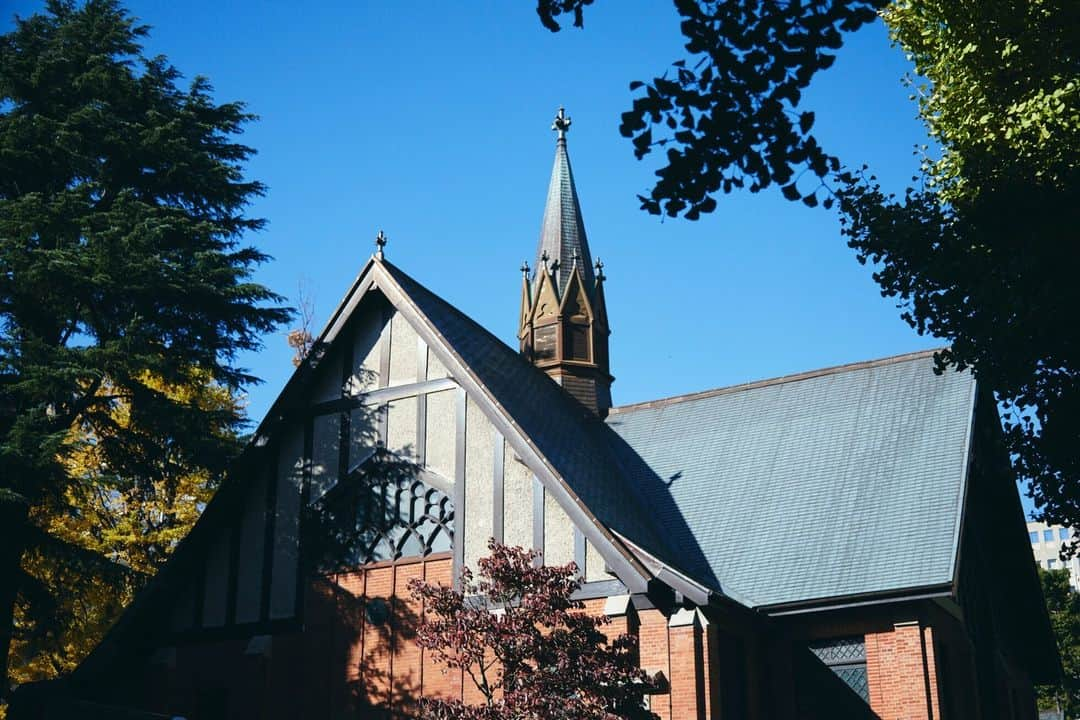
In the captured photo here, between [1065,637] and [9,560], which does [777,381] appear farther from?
[1065,637]

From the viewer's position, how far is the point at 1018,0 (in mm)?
18203

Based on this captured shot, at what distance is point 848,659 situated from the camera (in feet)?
63.0

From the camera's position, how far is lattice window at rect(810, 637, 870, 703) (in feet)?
62.2

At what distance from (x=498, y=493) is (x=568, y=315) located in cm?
971

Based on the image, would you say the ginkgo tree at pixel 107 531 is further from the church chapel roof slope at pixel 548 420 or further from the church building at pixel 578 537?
the church chapel roof slope at pixel 548 420

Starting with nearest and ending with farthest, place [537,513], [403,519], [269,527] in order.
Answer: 1. [537,513]
2. [403,519]
3. [269,527]

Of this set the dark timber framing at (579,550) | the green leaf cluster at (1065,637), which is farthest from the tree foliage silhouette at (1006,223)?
the green leaf cluster at (1065,637)

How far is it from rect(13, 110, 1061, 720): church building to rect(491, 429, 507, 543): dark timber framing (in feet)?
0.14

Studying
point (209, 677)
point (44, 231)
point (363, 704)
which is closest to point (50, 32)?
point (44, 231)

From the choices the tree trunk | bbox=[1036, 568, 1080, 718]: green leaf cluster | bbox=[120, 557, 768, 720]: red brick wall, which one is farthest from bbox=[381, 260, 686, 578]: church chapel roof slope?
bbox=[1036, 568, 1080, 718]: green leaf cluster

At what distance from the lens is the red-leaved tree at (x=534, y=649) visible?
49.3 feet

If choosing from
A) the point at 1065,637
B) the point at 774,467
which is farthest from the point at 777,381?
the point at 1065,637

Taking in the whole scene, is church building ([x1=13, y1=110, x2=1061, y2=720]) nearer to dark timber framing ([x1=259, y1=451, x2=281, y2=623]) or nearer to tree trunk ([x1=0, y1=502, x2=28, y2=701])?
dark timber framing ([x1=259, y1=451, x2=281, y2=623])

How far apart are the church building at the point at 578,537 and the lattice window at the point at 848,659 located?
0.11 ft
